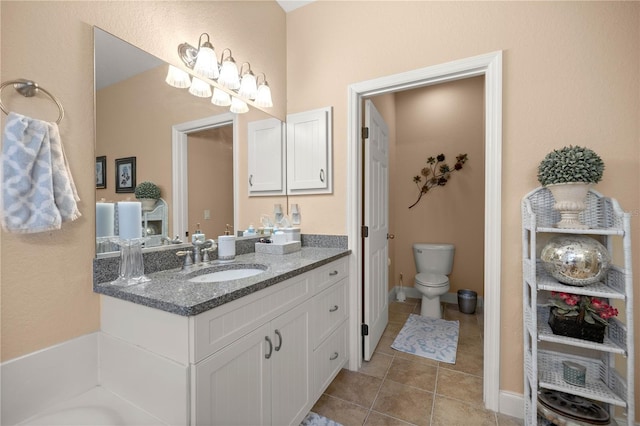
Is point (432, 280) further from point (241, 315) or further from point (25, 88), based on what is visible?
point (25, 88)

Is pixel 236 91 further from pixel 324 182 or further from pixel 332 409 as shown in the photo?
pixel 332 409

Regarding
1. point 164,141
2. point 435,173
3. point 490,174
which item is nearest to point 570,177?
point 490,174

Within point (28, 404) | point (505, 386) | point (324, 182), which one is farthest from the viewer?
point (324, 182)

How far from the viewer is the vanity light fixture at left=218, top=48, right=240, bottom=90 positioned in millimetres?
1609

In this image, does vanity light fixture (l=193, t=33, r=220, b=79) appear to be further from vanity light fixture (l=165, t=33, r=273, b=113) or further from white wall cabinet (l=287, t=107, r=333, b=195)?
white wall cabinet (l=287, t=107, r=333, b=195)

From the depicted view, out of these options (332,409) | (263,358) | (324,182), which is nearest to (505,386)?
(332,409)

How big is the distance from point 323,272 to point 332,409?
2.61 feet

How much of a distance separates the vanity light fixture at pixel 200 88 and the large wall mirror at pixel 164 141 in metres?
0.03

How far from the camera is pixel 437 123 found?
333 centimetres

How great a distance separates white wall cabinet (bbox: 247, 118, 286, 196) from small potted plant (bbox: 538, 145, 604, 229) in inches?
65.0

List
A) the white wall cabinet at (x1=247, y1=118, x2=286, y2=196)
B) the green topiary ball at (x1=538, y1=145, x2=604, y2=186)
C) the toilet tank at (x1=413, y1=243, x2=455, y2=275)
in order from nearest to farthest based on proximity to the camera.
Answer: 1. the green topiary ball at (x1=538, y1=145, x2=604, y2=186)
2. the white wall cabinet at (x1=247, y1=118, x2=286, y2=196)
3. the toilet tank at (x1=413, y1=243, x2=455, y2=275)

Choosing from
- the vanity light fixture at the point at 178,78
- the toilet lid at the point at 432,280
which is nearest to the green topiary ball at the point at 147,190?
the vanity light fixture at the point at 178,78

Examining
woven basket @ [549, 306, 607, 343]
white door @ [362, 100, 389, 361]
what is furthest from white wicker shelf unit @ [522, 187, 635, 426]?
white door @ [362, 100, 389, 361]

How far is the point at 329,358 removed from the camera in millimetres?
1692
